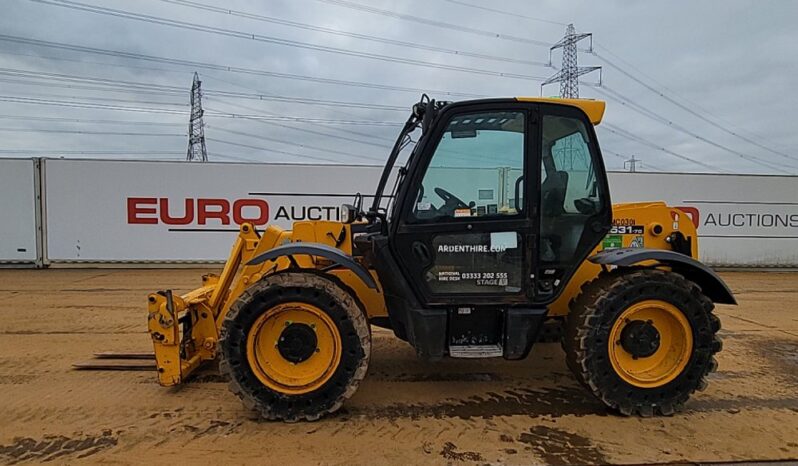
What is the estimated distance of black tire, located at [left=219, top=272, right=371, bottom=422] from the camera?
3.41 metres

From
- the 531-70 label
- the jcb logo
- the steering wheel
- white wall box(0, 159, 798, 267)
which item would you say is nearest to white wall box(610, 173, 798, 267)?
white wall box(0, 159, 798, 267)

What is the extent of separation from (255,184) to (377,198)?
875 cm

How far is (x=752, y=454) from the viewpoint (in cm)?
303

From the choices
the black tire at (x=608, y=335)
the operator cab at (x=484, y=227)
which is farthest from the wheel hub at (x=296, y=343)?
the black tire at (x=608, y=335)

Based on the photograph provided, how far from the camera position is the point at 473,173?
3531 millimetres

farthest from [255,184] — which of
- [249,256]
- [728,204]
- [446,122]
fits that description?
[728,204]

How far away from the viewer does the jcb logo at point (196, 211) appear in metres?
12.0

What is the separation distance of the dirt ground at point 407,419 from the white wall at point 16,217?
801 centimetres

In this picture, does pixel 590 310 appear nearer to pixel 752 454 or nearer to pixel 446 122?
pixel 752 454

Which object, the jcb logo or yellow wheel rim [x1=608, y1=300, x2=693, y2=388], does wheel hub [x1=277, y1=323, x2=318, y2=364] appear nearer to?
yellow wheel rim [x1=608, y1=300, x2=693, y2=388]

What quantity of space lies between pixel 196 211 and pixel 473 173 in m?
10.2

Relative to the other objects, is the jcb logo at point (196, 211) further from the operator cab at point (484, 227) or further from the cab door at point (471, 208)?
the cab door at point (471, 208)

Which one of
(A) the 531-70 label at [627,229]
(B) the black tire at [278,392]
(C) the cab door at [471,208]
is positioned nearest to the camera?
(B) the black tire at [278,392]

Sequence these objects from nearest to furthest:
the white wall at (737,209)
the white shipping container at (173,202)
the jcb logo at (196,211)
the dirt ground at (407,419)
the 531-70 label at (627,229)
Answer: the dirt ground at (407,419), the 531-70 label at (627,229), the white shipping container at (173,202), the jcb logo at (196,211), the white wall at (737,209)
